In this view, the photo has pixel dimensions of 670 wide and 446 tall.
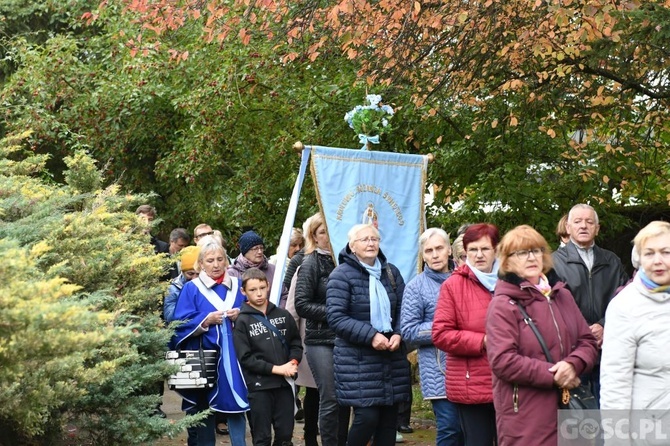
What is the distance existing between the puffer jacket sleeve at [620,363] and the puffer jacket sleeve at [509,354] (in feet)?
1.59

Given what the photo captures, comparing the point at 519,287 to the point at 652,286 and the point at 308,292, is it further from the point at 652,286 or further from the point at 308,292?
the point at 308,292

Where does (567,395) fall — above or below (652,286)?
below

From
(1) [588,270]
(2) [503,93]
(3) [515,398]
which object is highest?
(2) [503,93]

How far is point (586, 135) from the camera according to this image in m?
13.3

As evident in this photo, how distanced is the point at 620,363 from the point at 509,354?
2.26ft

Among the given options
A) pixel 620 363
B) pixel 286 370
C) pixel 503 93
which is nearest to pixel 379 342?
pixel 286 370

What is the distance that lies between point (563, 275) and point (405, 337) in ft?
4.91

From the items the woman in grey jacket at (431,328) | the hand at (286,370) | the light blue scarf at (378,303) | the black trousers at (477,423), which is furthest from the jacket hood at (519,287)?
the hand at (286,370)

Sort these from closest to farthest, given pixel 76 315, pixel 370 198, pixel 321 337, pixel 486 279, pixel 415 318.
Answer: pixel 76 315
pixel 486 279
pixel 415 318
pixel 321 337
pixel 370 198

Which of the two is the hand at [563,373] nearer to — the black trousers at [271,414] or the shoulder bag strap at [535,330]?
the shoulder bag strap at [535,330]

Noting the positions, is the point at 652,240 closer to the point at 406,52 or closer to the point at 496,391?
the point at 496,391

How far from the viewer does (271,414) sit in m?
8.62

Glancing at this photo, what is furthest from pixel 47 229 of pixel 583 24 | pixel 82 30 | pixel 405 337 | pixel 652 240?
pixel 82 30

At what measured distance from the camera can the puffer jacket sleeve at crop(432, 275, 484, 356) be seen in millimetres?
7160
